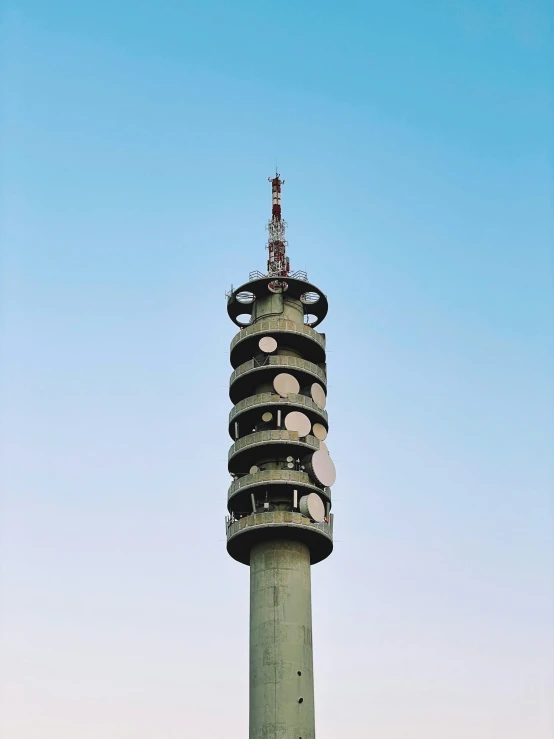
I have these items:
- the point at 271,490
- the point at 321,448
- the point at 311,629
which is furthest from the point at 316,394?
the point at 311,629

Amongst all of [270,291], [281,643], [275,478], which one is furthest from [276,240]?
[281,643]

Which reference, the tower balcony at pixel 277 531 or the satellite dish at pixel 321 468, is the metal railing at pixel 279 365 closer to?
the satellite dish at pixel 321 468

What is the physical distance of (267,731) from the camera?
65.5 meters

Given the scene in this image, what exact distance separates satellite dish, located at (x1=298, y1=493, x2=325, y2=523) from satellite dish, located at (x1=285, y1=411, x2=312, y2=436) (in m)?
5.37

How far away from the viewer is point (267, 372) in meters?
77.2

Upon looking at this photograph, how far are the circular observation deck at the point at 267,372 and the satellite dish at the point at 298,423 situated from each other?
4047 mm

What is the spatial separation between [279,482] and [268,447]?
3.72 m

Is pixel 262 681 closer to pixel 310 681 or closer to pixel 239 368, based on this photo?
pixel 310 681

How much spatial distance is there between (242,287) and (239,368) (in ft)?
25.7

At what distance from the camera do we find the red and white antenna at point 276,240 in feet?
275

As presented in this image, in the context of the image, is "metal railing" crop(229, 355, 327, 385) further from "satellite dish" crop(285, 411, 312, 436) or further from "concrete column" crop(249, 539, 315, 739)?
"concrete column" crop(249, 539, 315, 739)

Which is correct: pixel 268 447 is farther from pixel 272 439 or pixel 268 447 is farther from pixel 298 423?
pixel 298 423

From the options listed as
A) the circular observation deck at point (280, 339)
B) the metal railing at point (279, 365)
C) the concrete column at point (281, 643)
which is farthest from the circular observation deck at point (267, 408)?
the concrete column at point (281, 643)

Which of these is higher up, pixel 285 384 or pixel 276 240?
pixel 276 240
